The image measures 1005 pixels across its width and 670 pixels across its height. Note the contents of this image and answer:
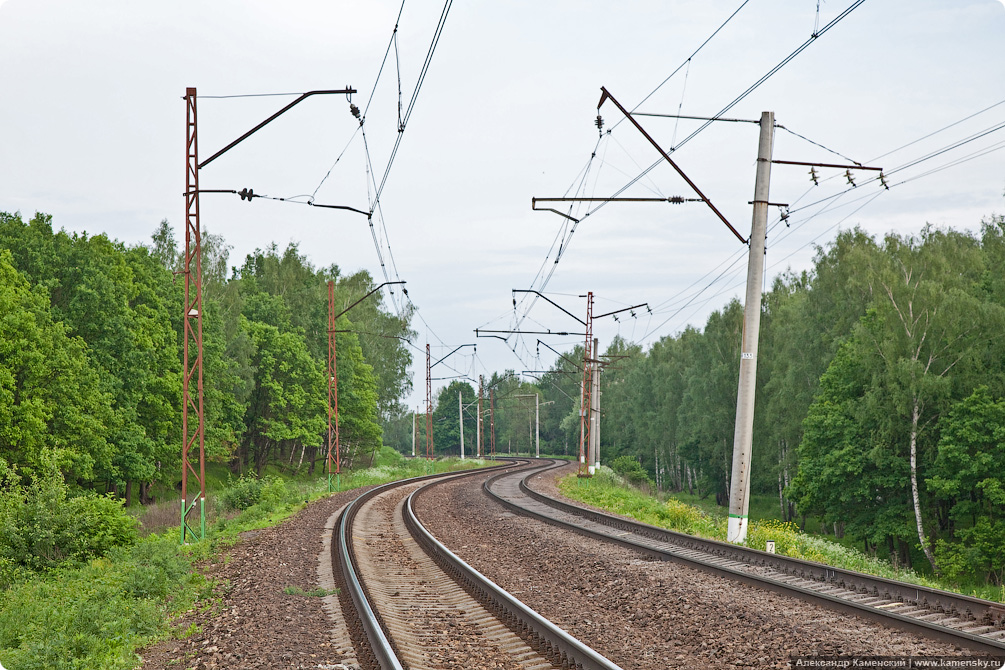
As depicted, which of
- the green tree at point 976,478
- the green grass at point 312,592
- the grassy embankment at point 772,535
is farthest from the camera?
the green tree at point 976,478

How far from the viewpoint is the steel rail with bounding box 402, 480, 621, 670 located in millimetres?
7762

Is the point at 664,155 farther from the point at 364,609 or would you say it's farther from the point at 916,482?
the point at 916,482

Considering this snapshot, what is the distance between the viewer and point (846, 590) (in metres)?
10.9

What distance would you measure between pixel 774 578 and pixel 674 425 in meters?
65.1

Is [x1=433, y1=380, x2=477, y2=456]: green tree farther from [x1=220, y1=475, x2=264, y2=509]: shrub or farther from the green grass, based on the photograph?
the green grass

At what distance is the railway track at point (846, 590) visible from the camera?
27.9 feet

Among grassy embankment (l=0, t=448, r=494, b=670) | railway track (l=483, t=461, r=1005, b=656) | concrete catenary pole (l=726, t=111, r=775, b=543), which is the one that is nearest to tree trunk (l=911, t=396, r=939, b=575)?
concrete catenary pole (l=726, t=111, r=775, b=543)

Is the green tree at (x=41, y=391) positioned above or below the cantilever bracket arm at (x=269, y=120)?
below

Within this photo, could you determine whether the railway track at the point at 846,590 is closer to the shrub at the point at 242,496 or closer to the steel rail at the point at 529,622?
the steel rail at the point at 529,622

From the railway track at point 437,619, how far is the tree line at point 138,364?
7987 mm

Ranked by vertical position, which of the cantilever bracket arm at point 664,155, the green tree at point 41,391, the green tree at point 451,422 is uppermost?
Result: the cantilever bracket arm at point 664,155

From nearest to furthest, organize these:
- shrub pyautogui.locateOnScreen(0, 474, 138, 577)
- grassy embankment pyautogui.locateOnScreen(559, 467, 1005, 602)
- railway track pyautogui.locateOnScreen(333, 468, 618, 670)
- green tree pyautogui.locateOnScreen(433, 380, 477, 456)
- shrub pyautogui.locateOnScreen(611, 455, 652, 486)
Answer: railway track pyautogui.locateOnScreen(333, 468, 618, 670) → shrub pyautogui.locateOnScreen(0, 474, 138, 577) → grassy embankment pyautogui.locateOnScreen(559, 467, 1005, 602) → shrub pyautogui.locateOnScreen(611, 455, 652, 486) → green tree pyautogui.locateOnScreen(433, 380, 477, 456)

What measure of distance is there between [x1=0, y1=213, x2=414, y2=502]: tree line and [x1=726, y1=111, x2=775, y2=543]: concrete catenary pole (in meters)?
14.5

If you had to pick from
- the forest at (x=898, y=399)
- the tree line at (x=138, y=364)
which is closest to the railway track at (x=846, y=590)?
the tree line at (x=138, y=364)
